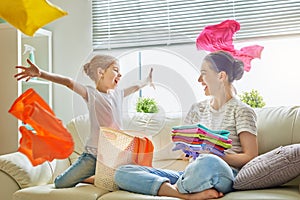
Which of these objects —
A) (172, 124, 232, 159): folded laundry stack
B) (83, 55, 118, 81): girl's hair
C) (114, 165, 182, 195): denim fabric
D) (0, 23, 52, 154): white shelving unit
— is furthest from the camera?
(0, 23, 52, 154): white shelving unit

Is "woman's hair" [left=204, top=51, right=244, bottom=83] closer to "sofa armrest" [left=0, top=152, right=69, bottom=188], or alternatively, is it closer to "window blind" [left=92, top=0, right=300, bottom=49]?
"window blind" [left=92, top=0, right=300, bottom=49]

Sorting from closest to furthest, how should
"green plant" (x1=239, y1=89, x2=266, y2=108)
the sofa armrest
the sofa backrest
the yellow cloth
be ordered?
1. the yellow cloth
2. the sofa backrest
3. the sofa armrest
4. "green plant" (x1=239, y1=89, x2=266, y2=108)

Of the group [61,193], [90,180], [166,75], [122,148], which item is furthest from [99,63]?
[90,180]

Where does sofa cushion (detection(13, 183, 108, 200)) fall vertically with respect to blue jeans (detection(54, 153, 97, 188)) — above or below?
below

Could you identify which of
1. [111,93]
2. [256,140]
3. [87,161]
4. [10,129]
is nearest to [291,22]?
[256,140]

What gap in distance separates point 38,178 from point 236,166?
3.44ft

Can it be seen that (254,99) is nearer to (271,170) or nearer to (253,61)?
(253,61)

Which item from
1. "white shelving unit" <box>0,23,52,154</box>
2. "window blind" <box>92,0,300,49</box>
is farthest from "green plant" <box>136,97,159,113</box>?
"white shelving unit" <box>0,23,52,154</box>

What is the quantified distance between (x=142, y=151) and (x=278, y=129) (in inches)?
35.7

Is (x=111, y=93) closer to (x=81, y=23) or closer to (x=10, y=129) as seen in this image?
(x=10, y=129)

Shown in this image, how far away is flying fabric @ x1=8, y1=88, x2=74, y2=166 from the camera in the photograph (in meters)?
0.50

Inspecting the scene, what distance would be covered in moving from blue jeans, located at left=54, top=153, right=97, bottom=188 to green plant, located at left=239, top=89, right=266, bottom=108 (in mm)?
1159

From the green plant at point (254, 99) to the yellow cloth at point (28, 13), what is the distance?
2.58 meters

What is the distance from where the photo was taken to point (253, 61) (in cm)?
291
